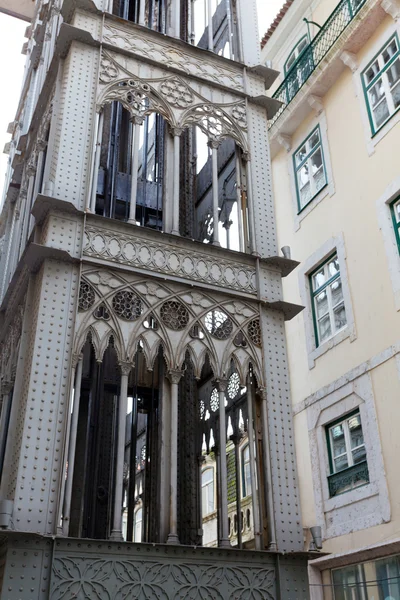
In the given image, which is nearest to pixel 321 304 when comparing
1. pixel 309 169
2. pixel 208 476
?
pixel 309 169

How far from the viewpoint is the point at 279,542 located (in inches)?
289

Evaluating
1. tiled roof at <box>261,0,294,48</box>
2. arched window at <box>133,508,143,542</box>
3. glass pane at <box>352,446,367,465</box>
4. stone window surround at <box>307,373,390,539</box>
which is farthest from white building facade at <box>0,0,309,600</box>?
arched window at <box>133,508,143,542</box>

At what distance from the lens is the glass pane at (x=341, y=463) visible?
Answer: 12.6 metres

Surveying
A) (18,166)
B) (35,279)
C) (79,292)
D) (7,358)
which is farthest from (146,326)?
(18,166)

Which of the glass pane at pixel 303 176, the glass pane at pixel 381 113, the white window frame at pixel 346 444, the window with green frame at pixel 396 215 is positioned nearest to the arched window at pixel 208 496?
the white window frame at pixel 346 444

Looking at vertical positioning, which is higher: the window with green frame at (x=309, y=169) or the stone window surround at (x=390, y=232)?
the window with green frame at (x=309, y=169)

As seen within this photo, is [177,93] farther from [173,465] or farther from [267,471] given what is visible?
[267,471]

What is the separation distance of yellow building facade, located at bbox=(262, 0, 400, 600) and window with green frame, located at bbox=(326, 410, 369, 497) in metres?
0.02

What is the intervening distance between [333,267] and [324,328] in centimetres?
139

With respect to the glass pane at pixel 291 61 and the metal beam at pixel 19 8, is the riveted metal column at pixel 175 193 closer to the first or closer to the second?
the glass pane at pixel 291 61

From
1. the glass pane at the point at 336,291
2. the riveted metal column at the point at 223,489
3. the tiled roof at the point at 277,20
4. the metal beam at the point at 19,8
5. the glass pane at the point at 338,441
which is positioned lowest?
the riveted metal column at the point at 223,489

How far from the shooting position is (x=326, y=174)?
1509cm

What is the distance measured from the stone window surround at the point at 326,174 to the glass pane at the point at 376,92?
1.68 m

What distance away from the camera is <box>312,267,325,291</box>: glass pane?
48.6 ft
